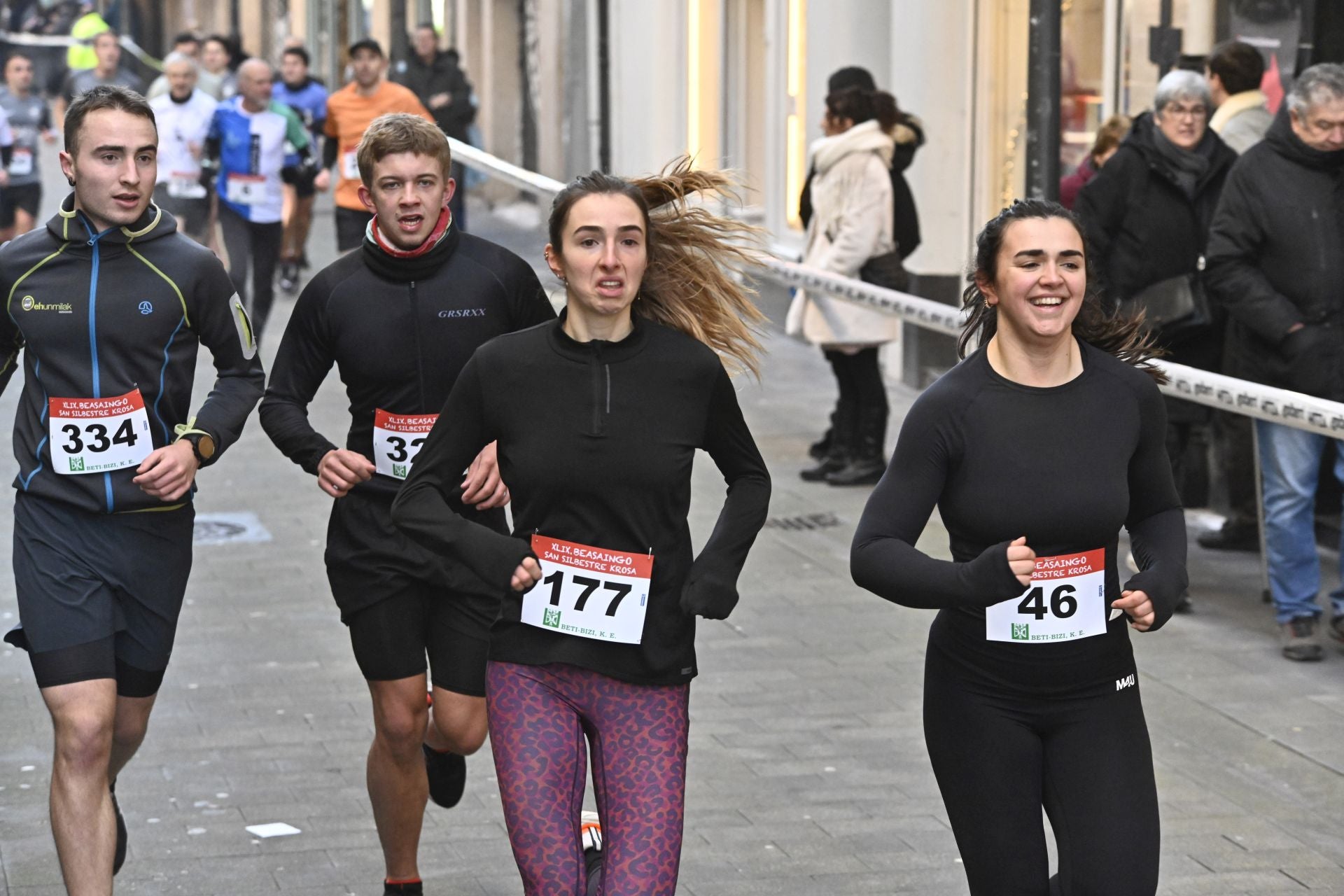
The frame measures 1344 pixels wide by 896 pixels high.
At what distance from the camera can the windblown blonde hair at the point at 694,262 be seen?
14.9ft

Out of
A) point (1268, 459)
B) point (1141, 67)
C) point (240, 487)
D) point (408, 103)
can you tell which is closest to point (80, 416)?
point (1268, 459)

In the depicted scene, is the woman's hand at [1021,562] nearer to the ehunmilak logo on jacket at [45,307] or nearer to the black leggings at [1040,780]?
the black leggings at [1040,780]

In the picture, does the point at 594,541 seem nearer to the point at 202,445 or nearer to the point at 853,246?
the point at 202,445

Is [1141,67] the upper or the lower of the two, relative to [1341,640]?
upper

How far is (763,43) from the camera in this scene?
18.9 meters

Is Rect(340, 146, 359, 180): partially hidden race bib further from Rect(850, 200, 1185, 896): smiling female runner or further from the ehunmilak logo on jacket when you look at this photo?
Rect(850, 200, 1185, 896): smiling female runner

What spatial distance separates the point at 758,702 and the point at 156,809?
2041mm

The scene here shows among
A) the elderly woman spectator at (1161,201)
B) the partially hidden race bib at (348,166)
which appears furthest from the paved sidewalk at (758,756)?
the partially hidden race bib at (348,166)

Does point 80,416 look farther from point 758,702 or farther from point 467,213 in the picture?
point 467,213

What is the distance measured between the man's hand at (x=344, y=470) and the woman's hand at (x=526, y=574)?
1048mm

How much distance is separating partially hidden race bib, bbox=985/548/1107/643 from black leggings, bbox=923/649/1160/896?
12cm

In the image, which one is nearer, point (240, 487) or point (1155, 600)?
point (1155, 600)

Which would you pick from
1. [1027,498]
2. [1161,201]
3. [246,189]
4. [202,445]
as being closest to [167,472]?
[202,445]

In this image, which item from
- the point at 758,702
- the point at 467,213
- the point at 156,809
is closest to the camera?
the point at 156,809
